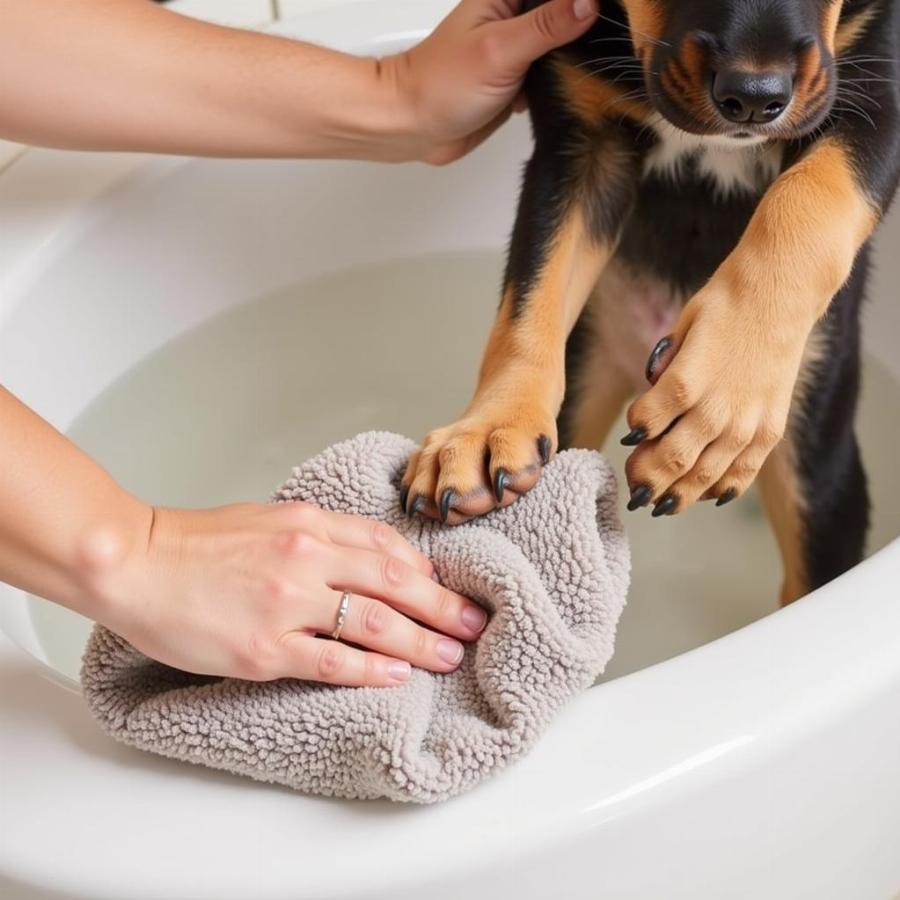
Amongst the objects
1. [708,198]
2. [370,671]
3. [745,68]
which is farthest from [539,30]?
[370,671]

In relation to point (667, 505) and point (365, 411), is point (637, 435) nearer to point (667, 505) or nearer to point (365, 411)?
point (667, 505)

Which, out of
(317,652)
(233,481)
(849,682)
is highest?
(317,652)

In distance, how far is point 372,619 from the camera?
0.89m

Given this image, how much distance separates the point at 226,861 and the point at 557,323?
58 cm

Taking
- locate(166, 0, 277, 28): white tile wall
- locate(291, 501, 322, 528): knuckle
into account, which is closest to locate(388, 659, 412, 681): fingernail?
locate(291, 501, 322, 528): knuckle

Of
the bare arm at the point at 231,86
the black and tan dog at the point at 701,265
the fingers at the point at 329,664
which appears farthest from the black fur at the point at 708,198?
the fingers at the point at 329,664

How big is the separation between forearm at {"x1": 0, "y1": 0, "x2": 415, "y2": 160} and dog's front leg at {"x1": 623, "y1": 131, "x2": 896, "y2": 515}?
1.88 ft

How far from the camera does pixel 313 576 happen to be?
879mm

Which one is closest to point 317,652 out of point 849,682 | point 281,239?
point 849,682

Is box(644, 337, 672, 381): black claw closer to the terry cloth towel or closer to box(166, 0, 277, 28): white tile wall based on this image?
the terry cloth towel

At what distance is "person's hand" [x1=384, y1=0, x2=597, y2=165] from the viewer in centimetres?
125

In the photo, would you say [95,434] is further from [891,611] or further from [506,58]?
[891,611]

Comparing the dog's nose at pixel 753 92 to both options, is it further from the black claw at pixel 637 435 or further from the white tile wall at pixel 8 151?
the white tile wall at pixel 8 151

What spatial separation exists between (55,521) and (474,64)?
711 millimetres
